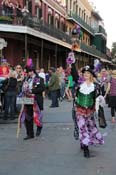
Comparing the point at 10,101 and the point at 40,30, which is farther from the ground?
the point at 40,30

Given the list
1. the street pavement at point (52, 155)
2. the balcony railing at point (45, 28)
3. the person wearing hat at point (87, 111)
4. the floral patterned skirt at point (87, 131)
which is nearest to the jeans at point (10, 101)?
the street pavement at point (52, 155)

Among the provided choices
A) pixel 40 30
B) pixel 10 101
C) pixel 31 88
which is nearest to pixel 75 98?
pixel 31 88

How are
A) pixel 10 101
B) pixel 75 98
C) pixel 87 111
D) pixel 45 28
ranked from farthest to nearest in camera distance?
pixel 45 28 → pixel 10 101 → pixel 75 98 → pixel 87 111

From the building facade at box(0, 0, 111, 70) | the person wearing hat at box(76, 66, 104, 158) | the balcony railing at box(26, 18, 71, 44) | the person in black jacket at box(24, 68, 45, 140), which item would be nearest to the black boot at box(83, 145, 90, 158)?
the person wearing hat at box(76, 66, 104, 158)

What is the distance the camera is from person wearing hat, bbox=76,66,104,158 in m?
9.82

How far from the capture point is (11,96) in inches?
641

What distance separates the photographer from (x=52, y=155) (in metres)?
9.95

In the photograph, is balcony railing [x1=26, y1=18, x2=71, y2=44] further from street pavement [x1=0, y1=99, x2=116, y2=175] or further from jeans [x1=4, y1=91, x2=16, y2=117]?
street pavement [x1=0, y1=99, x2=116, y2=175]

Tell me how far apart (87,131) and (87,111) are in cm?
36

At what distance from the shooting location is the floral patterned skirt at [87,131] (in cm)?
981

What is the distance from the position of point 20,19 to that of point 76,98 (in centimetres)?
1982

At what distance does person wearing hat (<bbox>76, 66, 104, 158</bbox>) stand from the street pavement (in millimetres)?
314

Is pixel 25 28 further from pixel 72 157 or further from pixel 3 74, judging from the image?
pixel 72 157

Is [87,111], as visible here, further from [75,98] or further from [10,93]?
[10,93]
